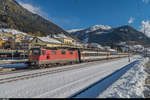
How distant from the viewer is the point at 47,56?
20078 millimetres

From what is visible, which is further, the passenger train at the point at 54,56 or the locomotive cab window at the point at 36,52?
the locomotive cab window at the point at 36,52

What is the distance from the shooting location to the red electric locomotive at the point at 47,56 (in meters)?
18.6

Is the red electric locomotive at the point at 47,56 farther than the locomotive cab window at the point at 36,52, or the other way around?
the locomotive cab window at the point at 36,52

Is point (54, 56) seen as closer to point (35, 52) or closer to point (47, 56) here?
point (47, 56)

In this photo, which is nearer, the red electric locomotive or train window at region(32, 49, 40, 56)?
the red electric locomotive

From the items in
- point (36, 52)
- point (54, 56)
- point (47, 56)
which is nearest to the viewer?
point (36, 52)

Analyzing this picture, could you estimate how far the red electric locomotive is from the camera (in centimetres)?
1864

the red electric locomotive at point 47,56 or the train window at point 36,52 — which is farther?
the train window at point 36,52

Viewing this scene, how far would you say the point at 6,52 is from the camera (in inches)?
A: 1677

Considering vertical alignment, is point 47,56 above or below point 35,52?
below

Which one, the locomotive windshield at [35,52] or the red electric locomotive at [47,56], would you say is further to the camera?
the locomotive windshield at [35,52]

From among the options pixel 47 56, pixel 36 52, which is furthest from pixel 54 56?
pixel 36 52

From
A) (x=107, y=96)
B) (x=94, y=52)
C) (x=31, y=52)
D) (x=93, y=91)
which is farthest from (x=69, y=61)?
(x=107, y=96)

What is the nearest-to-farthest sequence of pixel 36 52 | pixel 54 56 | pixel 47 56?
pixel 36 52, pixel 47 56, pixel 54 56
